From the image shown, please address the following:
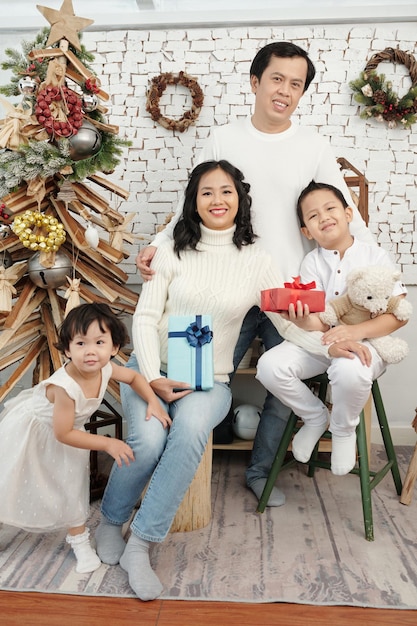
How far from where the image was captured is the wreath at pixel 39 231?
2.37 metres

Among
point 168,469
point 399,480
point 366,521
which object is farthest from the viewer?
point 399,480

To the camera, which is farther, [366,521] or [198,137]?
[198,137]

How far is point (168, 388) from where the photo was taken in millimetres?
2092

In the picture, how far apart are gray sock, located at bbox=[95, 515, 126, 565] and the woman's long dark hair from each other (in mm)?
1006

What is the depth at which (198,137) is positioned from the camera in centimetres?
318

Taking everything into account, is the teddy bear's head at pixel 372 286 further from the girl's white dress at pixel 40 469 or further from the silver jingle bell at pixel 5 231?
the silver jingle bell at pixel 5 231

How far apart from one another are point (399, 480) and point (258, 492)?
2.03ft

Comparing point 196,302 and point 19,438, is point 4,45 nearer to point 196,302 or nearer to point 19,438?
point 196,302

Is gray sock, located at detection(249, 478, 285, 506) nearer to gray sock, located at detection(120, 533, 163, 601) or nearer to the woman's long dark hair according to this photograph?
gray sock, located at detection(120, 533, 163, 601)

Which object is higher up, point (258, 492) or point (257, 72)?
point (257, 72)

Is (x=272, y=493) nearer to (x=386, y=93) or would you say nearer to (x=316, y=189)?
(x=316, y=189)

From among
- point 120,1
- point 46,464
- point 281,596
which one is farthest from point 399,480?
point 120,1

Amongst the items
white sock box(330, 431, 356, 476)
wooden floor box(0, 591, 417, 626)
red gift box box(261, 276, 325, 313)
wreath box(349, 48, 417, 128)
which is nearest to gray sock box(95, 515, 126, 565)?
wooden floor box(0, 591, 417, 626)

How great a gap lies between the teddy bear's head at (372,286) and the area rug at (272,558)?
83 centimetres
